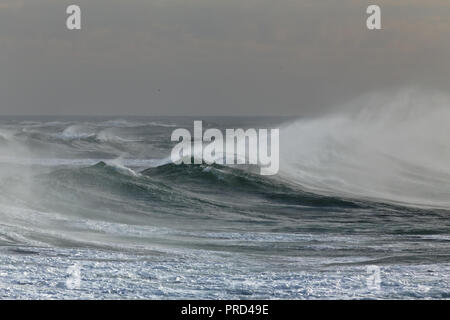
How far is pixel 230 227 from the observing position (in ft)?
57.9

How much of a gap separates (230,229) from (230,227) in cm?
38

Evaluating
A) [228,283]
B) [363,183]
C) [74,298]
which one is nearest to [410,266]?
[228,283]

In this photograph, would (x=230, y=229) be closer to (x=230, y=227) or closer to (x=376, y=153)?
(x=230, y=227)

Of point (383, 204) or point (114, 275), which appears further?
point (383, 204)

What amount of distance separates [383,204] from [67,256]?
38.2 feet

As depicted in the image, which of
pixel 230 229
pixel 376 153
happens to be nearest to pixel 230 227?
pixel 230 229

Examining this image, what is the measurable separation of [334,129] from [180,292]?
3509cm

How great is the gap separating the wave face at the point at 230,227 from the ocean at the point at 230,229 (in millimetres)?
37

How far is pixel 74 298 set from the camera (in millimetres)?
10086

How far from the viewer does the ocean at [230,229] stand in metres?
11.0

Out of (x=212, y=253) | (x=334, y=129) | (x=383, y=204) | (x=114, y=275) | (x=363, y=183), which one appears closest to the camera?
(x=114, y=275)

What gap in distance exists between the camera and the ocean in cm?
1098
